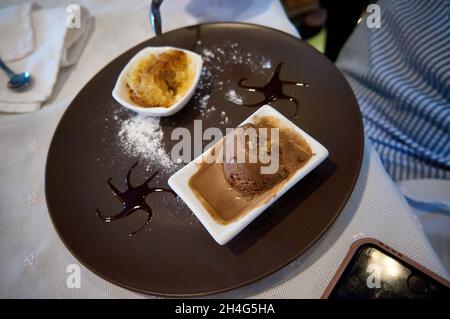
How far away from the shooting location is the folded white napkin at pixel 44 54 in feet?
3.83

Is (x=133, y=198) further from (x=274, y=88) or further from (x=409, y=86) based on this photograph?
(x=409, y=86)

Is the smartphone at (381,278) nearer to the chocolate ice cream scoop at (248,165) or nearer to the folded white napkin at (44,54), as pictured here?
the chocolate ice cream scoop at (248,165)

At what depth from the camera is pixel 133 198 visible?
892 millimetres

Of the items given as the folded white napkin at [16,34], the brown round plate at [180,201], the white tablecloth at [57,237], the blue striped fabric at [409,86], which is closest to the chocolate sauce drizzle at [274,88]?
the brown round plate at [180,201]

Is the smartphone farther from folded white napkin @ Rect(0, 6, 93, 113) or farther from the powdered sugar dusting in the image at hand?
folded white napkin @ Rect(0, 6, 93, 113)

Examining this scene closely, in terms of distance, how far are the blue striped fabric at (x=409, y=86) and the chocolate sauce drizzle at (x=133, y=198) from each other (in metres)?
0.84

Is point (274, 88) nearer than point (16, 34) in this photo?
Yes

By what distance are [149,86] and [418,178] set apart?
0.96 meters

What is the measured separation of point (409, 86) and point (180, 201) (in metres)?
0.91

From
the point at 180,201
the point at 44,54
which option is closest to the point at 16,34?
the point at 44,54

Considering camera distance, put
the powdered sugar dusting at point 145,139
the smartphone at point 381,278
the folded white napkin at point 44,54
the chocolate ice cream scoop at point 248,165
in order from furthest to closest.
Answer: the folded white napkin at point 44,54 → the powdered sugar dusting at point 145,139 → the chocolate ice cream scoop at point 248,165 → the smartphone at point 381,278

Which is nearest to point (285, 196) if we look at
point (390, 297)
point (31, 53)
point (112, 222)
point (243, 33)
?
point (390, 297)

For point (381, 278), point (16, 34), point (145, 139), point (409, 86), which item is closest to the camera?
point (381, 278)

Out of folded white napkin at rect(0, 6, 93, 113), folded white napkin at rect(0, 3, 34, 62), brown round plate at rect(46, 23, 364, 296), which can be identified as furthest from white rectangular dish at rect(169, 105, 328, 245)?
folded white napkin at rect(0, 3, 34, 62)
